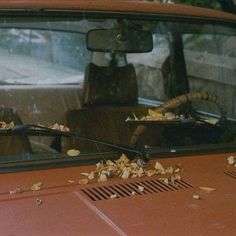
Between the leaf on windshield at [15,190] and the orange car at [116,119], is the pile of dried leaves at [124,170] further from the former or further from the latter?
the leaf on windshield at [15,190]

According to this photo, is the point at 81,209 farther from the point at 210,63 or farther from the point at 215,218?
the point at 210,63

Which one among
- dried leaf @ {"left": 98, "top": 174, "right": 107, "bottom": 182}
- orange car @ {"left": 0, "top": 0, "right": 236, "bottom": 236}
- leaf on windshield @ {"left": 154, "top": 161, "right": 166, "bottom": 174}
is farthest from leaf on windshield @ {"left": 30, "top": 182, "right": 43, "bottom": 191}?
leaf on windshield @ {"left": 154, "top": 161, "right": 166, "bottom": 174}

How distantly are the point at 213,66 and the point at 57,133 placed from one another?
1.37m

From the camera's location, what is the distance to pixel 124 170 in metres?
2.54

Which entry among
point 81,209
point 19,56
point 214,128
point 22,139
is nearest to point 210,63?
point 214,128

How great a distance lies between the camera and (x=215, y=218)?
2057 mm

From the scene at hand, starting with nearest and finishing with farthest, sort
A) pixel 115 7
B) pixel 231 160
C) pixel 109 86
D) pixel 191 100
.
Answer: pixel 231 160 < pixel 115 7 < pixel 191 100 < pixel 109 86

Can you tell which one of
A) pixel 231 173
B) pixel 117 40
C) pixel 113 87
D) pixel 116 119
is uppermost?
pixel 117 40

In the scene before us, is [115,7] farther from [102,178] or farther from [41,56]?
[102,178]

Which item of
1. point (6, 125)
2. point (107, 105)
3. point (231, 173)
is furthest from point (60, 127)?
point (231, 173)

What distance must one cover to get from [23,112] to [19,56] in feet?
1.32

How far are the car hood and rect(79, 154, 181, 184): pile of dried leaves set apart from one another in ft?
0.11

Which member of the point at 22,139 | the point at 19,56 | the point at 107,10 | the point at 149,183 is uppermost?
the point at 107,10

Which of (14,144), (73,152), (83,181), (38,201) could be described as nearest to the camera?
(38,201)
